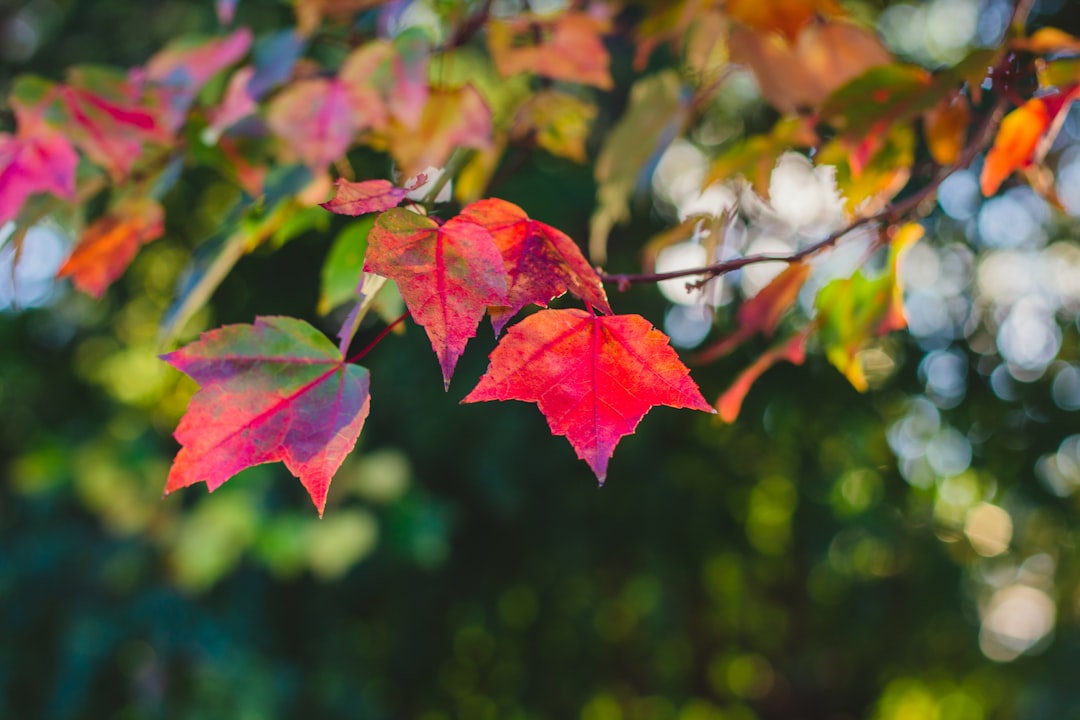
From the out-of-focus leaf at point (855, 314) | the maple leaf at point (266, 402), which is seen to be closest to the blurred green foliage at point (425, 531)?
the out-of-focus leaf at point (855, 314)

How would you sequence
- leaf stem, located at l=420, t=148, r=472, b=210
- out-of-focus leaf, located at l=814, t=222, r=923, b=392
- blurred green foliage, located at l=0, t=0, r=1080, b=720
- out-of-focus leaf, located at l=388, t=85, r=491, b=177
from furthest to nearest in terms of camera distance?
blurred green foliage, located at l=0, t=0, r=1080, b=720, out-of-focus leaf, located at l=388, t=85, r=491, b=177, out-of-focus leaf, located at l=814, t=222, r=923, b=392, leaf stem, located at l=420, t=148, r=472, b=210

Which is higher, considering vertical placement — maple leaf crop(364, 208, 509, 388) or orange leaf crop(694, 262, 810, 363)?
maple leaf crop(364, 208, 509, 388)

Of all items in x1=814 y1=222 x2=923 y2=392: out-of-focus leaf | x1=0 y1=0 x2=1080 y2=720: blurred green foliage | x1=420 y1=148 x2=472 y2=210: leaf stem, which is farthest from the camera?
x1=0 y1=0 x2=1080 y2=720: blurred green foliage

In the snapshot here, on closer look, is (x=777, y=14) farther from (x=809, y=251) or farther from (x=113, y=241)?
(x=113, y=241)

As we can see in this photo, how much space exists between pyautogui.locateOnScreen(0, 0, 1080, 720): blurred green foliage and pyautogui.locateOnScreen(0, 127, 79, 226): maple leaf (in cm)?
130

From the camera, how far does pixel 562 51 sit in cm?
73

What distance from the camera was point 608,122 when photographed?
2.76 metres

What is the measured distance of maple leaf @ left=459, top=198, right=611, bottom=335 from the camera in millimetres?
354

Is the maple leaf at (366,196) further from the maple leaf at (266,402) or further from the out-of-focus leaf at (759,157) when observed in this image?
the out-of-focus leaf at (759,157)

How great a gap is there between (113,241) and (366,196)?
488mm

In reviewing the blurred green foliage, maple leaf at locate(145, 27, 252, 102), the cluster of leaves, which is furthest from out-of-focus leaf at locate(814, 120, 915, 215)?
the blurred green foliage

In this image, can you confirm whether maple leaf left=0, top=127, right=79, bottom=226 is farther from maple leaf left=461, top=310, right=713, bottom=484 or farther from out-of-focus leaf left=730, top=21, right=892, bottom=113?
out-of-focus leaf left=730, top=21, right=892, bottom=113

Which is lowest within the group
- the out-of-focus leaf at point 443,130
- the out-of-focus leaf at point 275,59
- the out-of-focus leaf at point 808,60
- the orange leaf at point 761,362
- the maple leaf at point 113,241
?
the orange leaf at point 761,362

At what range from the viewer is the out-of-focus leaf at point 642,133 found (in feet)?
2.42
